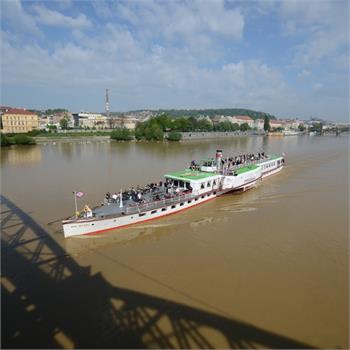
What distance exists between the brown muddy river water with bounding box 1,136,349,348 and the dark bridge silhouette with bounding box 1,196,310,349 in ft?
0.11

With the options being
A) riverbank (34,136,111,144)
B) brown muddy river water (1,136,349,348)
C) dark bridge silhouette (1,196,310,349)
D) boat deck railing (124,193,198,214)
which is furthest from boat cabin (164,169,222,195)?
riverbank (34,136,111,144)

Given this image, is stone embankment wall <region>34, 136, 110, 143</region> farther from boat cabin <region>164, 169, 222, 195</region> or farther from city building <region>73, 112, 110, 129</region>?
city building <region>73, 112, 110, 129</region>

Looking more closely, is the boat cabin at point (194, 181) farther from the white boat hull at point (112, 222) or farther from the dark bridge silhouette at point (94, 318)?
the dark bridge silhouette at point (94, 318)

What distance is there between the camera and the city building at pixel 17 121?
98062mm

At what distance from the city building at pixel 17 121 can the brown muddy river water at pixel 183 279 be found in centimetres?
9163

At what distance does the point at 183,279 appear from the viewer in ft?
38.5

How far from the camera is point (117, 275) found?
475 inches

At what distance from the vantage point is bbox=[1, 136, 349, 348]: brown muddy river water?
29.2ft

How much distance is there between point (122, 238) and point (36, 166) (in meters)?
28.3

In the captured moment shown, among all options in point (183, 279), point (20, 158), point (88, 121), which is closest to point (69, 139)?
point (20, 158)

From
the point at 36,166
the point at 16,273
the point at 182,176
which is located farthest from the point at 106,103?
the point at 16,273

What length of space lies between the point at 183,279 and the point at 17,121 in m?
108

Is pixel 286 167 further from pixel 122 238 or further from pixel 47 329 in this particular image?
pixel 47 329

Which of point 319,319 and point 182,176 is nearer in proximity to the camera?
point 319,319
